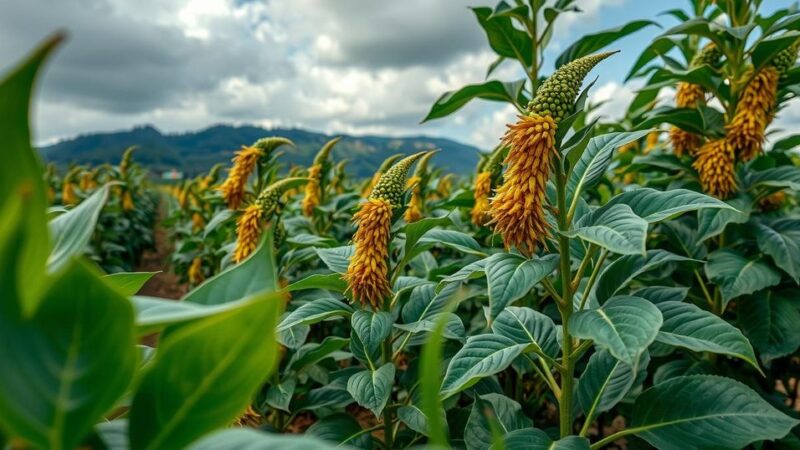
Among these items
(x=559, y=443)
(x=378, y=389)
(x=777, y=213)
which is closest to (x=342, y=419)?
(x=378, y=389)

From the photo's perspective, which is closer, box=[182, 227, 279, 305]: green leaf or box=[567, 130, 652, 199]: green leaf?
box=[182, 227, 279, 305]: green leaf

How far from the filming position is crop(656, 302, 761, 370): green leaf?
58.3 inches

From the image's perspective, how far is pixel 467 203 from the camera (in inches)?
122

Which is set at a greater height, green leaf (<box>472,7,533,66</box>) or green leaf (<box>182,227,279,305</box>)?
green leaf (<box>472,7,533,66</box>)

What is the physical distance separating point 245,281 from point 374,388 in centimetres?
133

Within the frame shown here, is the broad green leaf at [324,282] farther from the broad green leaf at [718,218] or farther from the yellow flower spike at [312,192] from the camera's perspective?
the yellow flower spike at [312,192]

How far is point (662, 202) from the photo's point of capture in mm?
1563

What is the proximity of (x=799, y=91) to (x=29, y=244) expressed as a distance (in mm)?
2928

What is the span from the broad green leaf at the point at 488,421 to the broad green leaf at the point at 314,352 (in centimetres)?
62

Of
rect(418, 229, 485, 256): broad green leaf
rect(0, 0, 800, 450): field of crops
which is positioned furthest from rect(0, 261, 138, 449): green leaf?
rect(418, 229, 485, 256): broad green leaf

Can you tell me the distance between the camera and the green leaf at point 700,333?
1481mm

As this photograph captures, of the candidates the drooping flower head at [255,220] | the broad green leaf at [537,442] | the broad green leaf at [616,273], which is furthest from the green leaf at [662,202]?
the drooping flower head at [255,220]

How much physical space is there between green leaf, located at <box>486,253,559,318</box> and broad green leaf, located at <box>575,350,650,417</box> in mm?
541

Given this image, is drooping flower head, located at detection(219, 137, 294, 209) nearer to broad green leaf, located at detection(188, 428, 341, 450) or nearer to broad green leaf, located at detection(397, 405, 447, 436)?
broad green leaf, located at detection(397, 405, 447, 436)
